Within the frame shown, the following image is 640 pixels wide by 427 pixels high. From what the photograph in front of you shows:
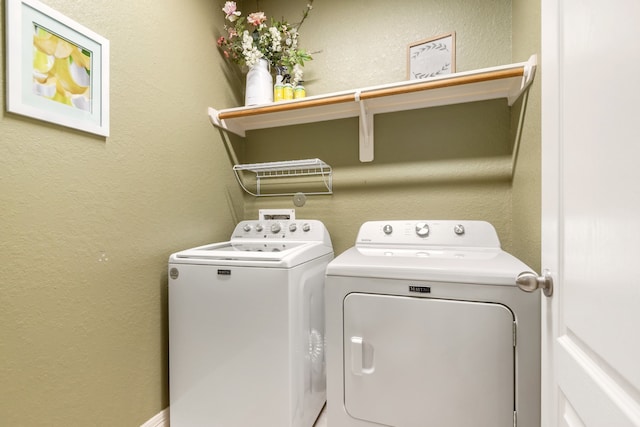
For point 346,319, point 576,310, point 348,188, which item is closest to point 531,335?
point 576,310

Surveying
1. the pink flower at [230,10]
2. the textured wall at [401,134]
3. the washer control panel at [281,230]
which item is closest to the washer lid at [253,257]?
the washer control panel at [281,230]

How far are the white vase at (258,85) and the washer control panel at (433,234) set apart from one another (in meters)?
1.07

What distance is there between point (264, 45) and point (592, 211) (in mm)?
1933

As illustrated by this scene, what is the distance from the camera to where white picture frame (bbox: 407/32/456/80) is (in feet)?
5.53

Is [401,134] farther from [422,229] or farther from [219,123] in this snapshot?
[219,123]

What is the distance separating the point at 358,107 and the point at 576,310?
5.10 feet

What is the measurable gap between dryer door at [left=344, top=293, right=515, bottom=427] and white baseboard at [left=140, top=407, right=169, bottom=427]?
3.22 ft

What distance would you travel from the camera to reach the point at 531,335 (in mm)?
976

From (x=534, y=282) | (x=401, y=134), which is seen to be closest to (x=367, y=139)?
(x=401, y=134)

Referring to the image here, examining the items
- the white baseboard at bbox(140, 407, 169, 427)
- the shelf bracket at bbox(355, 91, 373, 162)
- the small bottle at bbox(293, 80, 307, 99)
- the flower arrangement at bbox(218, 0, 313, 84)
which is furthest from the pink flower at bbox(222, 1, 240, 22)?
the white baseboard at bbox(140, 407, 169, 427)

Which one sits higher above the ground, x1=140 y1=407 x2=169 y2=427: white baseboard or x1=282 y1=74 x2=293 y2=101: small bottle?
x1=282 y1=74 x2=293 y2=101: small bottle

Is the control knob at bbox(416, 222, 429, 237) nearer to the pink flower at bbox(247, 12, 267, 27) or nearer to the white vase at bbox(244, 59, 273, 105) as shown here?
the white vase at bbox(244, 59, 273, 105)

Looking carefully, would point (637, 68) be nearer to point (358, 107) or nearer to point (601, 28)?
point (601, 28)

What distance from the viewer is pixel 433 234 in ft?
5.28
